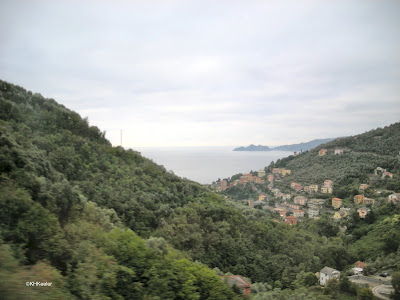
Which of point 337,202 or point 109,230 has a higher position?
point 109,230

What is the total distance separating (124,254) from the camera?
389 centimetres

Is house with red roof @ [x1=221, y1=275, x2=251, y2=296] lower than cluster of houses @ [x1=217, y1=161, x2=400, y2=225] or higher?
higher

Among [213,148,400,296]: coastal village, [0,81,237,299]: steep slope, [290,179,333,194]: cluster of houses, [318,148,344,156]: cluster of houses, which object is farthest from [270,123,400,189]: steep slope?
[0,81,237,299]: steep slope

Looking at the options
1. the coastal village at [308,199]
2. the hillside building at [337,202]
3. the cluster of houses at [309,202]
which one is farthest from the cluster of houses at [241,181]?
the hillside building at [337,202]

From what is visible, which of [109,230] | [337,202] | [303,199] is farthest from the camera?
[303,199]

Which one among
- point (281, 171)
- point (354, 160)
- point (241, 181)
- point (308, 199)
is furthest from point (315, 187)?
point (281, 171)

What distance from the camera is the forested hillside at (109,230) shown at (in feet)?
10.9

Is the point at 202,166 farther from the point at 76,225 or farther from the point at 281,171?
the point at 76,225

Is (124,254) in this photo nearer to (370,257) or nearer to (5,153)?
(5,153)

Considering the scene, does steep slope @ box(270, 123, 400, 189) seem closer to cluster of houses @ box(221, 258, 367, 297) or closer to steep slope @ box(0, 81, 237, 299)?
cluster of houses @ box(221, 258, 367, 297)

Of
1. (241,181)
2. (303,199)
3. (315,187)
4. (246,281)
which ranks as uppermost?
(246,281)

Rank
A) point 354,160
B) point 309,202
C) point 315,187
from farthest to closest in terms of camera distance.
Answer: point 354,160 → point 315,187 → point 309,202

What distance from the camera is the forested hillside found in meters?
3.33

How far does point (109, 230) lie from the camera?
5938 mm
